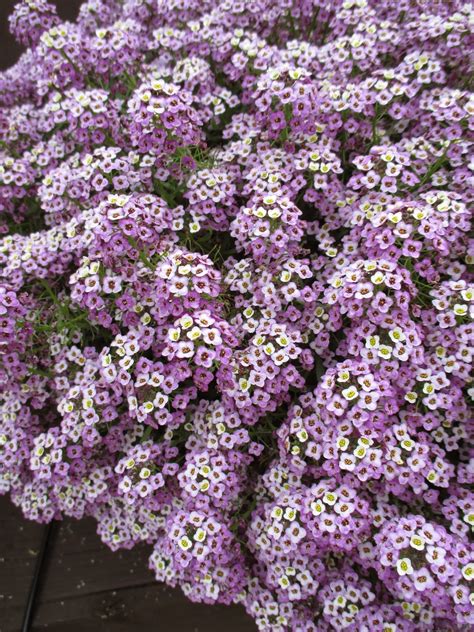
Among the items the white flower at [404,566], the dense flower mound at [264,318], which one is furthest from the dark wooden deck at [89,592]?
the white flower at [404,566]

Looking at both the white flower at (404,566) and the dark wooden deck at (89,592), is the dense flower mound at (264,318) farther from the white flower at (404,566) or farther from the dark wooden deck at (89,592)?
the dark wooden deck at (89,592)

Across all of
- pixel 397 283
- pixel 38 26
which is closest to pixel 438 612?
pixel 397 283

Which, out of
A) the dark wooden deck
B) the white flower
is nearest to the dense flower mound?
the white flower

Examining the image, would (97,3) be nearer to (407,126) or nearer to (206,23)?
(206,23)

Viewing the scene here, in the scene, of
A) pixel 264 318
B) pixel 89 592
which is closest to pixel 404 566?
pixel 264 318

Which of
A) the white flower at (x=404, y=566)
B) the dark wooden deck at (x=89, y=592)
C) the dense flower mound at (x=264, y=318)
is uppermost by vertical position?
the dense flower mound at (x=264, y=318)
